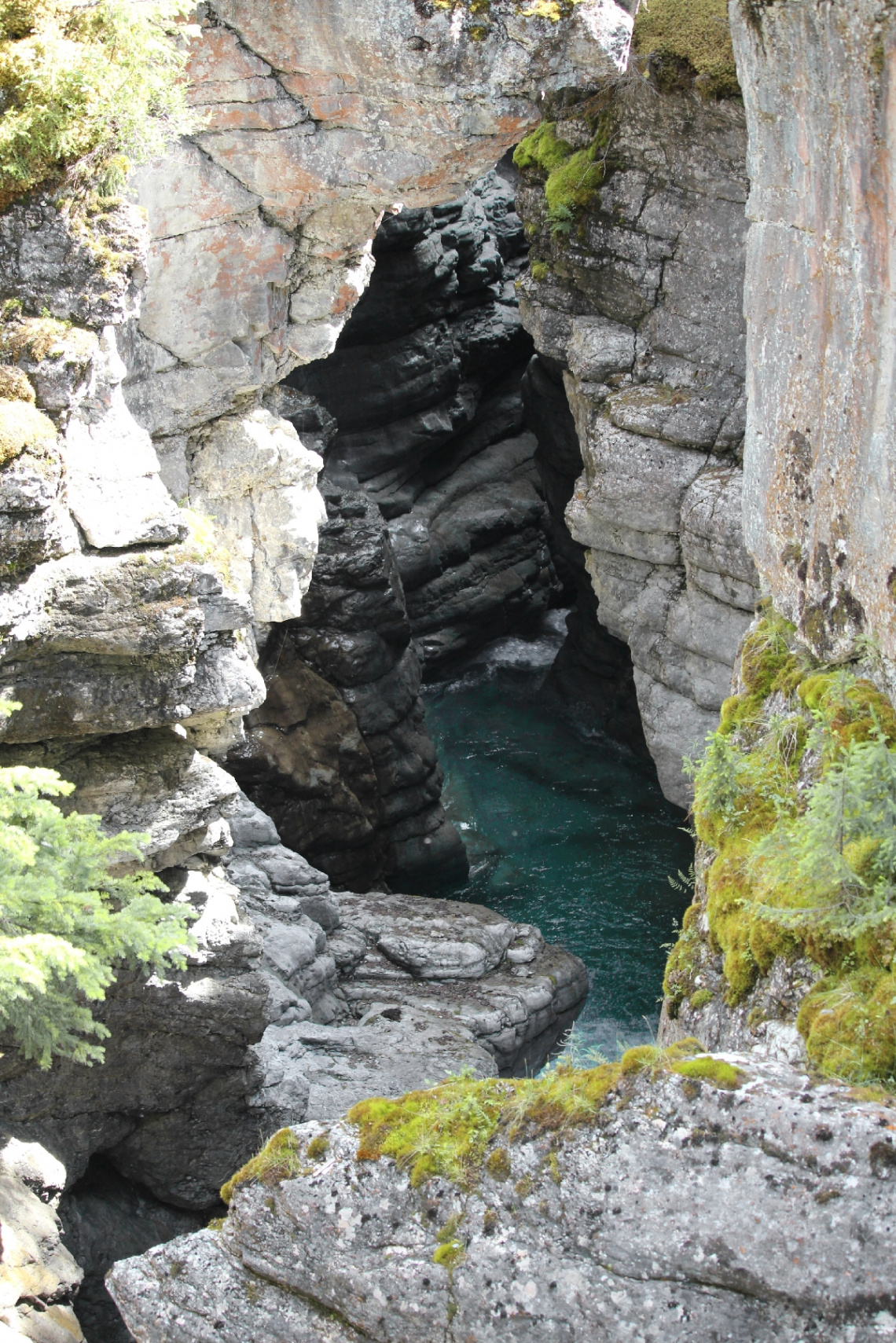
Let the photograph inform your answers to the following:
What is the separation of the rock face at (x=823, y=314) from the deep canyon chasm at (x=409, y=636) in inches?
1.7

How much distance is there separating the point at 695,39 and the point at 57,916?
14.6 metres

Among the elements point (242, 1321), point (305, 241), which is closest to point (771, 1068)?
point (242, 1321)

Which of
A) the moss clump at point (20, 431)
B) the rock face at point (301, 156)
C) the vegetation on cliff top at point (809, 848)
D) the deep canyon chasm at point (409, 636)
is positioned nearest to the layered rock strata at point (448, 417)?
the deep canyon chasm at point (409, 636)

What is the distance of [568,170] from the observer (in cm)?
1812

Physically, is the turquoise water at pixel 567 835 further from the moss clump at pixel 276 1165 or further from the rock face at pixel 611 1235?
the rock face at pixel 611 1235

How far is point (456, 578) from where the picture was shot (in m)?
28.1

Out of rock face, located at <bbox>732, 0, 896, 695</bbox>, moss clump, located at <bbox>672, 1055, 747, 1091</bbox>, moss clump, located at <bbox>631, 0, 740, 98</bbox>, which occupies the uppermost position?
moss clump, located at <bbox>631, 0, 740, 98</bbox>

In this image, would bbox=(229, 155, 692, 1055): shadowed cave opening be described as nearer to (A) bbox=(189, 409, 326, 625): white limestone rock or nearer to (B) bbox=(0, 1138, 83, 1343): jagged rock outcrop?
(A) bbox=(189, 409, 326, 625): white limestone rock

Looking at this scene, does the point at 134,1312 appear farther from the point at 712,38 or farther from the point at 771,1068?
the point at 712,38

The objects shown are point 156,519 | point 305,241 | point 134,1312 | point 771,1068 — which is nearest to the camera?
point 771,1068

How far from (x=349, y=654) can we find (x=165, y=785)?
1023 centimetres

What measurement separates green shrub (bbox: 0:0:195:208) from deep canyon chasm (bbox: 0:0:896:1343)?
384 millimetres

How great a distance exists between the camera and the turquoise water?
19359 millimetres

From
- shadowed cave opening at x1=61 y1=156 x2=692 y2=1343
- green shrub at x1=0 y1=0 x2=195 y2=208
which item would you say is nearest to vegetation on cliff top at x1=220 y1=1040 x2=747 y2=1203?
green shrub at x1=0 y1=0 x2=195 y2=208
